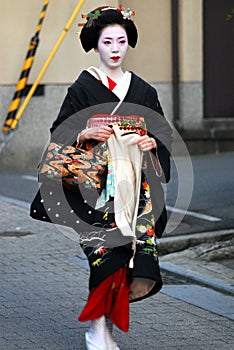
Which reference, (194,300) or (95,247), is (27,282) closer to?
(194,300)

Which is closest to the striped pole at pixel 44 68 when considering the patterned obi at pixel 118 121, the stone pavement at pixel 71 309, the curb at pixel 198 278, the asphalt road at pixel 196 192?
the asphalt road at pixel 196 192

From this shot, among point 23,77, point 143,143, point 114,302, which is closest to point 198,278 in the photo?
point 114,302

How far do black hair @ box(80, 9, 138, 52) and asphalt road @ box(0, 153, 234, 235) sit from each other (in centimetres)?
150

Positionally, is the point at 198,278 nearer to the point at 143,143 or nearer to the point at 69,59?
the point at 143,143

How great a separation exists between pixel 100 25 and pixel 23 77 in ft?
28.4

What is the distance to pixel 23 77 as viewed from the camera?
1408cm

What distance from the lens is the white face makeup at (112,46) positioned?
550cm

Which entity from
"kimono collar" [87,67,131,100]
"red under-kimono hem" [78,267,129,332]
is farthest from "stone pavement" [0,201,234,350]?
"kimono collar" [87,67,131,100]

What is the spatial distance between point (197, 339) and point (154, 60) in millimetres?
9904

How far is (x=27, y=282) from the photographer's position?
7.65 meters

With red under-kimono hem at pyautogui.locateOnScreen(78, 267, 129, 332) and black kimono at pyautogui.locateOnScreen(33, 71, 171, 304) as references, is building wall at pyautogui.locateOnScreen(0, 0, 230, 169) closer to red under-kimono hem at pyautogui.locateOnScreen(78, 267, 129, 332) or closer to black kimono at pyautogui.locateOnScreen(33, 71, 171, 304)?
black kimono at pyautogui.locateOnScreen(33, 71, 171, 304)

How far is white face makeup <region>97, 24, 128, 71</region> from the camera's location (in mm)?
5501

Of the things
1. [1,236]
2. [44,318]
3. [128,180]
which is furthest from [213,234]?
[128,180]

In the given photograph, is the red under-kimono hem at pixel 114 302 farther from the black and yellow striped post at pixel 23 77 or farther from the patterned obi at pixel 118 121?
the black and yellow striped post at pixel 23 77
